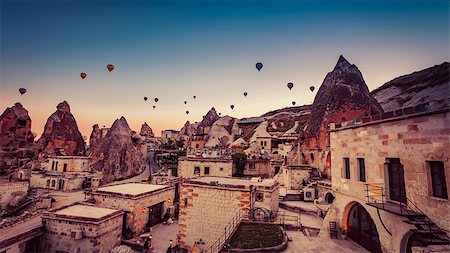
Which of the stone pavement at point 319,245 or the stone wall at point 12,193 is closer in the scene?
the stone pavement at point 319,245

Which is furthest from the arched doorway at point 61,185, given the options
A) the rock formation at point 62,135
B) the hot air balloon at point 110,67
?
the rock formation at point 62,135

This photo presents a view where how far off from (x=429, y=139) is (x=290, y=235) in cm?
954

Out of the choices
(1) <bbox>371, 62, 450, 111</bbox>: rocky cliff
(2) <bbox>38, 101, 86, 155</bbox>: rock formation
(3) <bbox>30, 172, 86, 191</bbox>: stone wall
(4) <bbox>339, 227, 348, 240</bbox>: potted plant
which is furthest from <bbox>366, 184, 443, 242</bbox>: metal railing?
(2) <bbox>38, 101, 86, 155</bbox>: rock formation

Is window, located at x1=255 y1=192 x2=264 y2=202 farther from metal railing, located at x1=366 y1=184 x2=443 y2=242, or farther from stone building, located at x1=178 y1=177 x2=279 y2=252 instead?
metal railing, located at x1=366 y1=184 x2=443 y2=242

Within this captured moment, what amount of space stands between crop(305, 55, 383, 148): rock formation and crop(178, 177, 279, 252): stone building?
2679 cm

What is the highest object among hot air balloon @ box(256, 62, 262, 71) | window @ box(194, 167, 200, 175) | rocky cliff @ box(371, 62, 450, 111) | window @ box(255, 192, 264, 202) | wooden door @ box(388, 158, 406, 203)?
rocky cliff @ box(371, 62, 450, 111)

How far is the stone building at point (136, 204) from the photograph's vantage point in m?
20.3

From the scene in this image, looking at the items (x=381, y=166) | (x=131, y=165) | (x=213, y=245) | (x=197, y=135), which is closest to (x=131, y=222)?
(x=213, y=245)

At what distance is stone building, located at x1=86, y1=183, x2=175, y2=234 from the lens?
2031 cm

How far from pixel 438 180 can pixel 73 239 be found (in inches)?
866

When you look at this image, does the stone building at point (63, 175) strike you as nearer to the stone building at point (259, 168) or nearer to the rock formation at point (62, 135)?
the rock formation at point (62, 135)

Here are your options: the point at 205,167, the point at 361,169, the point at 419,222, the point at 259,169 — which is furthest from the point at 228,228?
the point at 259,169

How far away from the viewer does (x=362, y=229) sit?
45.1 feet

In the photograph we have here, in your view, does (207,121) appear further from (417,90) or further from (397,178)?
(397,178)
